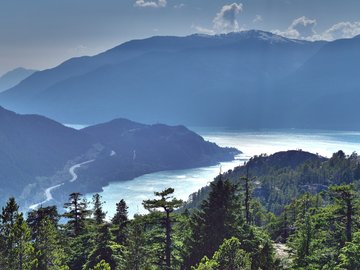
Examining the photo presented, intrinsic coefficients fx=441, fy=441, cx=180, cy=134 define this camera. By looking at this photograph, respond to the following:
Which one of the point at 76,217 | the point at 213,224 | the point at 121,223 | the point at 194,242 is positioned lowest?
the point at 76,217

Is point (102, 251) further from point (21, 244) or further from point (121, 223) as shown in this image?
point (121, 223)

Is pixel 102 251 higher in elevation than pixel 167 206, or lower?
lower

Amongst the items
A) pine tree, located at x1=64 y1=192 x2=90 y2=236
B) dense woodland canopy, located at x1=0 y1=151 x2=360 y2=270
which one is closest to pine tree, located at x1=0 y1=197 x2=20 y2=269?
dense woodland canopy, located at x1=0 y1=151 x2=360 y2=270

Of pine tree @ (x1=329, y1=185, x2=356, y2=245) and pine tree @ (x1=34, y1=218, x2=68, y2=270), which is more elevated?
pine tree @ (x1=329, y1=185, x2=356, y2=245)

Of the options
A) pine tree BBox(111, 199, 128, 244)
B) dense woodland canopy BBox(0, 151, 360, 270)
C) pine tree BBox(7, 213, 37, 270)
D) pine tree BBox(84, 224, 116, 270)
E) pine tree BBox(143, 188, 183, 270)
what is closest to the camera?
pine tree BBox(7, 213, 37, 270)

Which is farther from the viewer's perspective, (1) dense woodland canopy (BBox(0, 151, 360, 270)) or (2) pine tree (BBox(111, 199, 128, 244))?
(2) pine tree (BBox(111, 199, 128, 244))

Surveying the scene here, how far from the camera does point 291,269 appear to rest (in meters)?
43.7

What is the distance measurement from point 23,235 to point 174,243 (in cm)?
1744

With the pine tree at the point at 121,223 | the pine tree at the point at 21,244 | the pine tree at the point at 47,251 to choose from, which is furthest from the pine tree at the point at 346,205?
the pine tree at the point at 21,244

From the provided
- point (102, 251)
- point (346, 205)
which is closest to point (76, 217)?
point (102, 251)

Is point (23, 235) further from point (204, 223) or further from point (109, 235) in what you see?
point (204, 223)

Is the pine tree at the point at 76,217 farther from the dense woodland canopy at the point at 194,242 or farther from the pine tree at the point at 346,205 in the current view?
the pine tree at the point at 346,205

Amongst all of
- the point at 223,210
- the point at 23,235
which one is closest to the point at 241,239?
the point at 223,210

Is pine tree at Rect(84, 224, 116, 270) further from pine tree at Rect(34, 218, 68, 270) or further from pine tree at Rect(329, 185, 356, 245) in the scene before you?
pine tree at Rect(329, 185, 356, 245)
